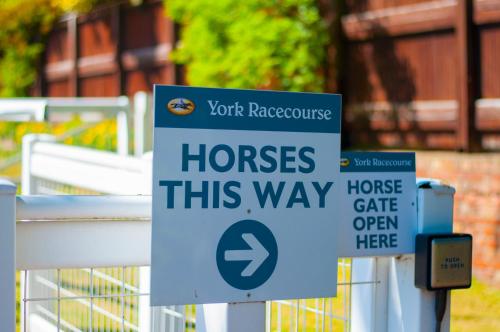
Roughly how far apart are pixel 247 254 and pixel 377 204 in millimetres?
549

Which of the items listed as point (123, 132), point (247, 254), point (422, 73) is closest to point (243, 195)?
point (247, 254)

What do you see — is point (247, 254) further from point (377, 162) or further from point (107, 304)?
point (107, 304)

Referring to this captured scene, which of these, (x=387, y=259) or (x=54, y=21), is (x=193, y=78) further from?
(x=54, y=21)

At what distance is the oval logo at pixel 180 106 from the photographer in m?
2.65

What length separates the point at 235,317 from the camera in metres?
2.79

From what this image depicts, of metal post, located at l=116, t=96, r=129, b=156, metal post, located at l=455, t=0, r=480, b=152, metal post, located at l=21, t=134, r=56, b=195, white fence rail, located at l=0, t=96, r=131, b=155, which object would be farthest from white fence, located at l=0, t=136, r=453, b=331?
metal post, located at l=455, t=0, r=480, b=152

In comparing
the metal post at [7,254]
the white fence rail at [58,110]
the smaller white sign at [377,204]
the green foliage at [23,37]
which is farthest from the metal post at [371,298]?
the green foliage at [23,37]

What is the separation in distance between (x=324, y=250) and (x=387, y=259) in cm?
44

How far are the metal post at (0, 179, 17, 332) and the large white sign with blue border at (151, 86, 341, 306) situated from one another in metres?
0.36

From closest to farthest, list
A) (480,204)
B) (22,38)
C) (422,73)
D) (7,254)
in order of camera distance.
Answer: (7,254) < (480,204) < (422,73) < (22,38)

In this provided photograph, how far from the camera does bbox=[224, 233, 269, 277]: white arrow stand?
2764mm

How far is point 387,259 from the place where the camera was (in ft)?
10.7

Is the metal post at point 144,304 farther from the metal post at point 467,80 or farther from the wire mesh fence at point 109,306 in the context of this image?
the metal post at point 467,80

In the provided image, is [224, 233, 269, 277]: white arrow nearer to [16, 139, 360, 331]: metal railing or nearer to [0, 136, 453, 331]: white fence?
[0, 136, 453, 331]: white fence
